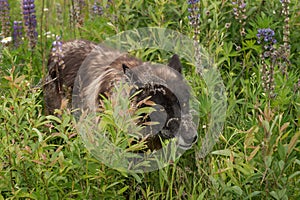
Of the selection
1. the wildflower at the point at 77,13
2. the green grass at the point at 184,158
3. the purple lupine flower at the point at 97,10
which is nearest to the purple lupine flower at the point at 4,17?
the wildflower at the point at 77,13

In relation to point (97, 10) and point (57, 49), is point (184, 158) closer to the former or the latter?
point (57, 49)

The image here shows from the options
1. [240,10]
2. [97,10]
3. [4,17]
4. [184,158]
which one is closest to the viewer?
[184,158]

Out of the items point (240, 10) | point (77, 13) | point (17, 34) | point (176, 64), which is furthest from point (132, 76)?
point (17, 34)

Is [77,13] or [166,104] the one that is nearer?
[166,104]

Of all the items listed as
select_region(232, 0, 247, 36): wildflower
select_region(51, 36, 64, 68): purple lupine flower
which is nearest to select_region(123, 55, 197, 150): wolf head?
select_region(51, 36, 64, 68): purple lupine flower

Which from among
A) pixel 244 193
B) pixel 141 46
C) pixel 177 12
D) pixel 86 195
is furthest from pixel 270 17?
pixel 86 195

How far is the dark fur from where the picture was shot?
12.6 ft

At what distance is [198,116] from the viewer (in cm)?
405

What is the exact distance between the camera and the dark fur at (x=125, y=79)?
383cm

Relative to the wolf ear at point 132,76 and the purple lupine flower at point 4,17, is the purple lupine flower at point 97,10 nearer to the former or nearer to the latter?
the purple lupine flower at point 4,17

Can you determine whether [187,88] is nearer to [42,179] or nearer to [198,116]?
[198,116]

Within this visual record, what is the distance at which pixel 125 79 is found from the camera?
4180mm

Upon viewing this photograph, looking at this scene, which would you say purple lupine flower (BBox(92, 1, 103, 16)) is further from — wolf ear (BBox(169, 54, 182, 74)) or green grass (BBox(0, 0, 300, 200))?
wolf ear (BBox(169, 54, 182, 74))

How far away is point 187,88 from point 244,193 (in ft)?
3.89
